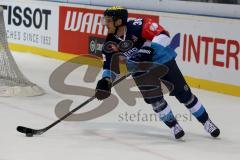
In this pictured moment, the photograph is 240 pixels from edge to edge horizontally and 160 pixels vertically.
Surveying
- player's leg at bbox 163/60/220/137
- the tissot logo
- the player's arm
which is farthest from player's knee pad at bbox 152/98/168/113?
the tissot logo

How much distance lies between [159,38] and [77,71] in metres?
4.51

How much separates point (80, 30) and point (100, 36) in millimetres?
579

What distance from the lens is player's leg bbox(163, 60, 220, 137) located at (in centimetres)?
500

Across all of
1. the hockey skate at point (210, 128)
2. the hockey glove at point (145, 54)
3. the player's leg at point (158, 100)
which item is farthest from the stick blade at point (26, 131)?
the hockey skate at point (210, 128)

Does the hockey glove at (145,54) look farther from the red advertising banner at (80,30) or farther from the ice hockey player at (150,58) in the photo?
the red advertising banner at (80,30)

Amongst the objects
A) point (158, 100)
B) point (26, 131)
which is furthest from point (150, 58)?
point (26, 131)

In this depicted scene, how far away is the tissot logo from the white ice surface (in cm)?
400

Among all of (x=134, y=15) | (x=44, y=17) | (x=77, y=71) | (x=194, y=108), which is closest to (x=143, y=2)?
(x=134, y=15)

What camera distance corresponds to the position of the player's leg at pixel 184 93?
5000 millimetres

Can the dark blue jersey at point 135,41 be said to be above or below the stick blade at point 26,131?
above

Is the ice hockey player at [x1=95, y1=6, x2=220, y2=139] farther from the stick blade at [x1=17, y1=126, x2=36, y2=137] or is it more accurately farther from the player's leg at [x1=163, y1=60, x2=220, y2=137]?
the stick blade at [x1=17, y1=126, x2=36, y2=137]

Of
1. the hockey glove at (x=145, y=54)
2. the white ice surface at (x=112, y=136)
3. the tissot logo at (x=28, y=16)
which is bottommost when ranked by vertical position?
the tissot logo at (x=28, y=16)

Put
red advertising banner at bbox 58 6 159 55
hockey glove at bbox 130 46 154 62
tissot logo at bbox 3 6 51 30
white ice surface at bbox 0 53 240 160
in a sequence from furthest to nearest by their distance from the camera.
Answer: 1. tissot logo at bbox 3 6 51 30
2. red advertising banner at bbox 58 6 159 55
3. hockey glove at bbox 130 46 154 62
4. white ice surface at bbox 0 53 240 160

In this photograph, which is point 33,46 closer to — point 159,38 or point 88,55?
point 88,55
